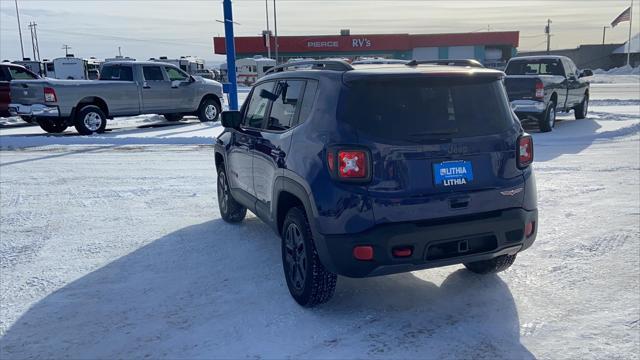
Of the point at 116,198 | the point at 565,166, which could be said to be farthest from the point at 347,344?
the point at 565,166

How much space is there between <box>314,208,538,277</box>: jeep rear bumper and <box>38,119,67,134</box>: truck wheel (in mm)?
14244

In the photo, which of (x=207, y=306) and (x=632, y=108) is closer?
(x=207, y=306)

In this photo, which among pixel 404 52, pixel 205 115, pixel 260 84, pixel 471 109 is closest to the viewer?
pixel 471 109

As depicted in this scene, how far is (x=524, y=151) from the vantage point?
4.02m

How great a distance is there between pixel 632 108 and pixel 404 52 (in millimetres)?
43415

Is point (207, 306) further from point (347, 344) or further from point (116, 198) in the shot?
point (116, 198)

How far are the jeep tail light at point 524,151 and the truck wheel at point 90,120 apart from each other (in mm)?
13579

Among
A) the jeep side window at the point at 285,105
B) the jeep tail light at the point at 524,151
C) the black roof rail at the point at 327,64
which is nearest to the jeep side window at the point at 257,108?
the jeep side window at the point at 285,105

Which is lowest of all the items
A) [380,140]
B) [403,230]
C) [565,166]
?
[565,166]

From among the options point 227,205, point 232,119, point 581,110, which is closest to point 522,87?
point 581,110

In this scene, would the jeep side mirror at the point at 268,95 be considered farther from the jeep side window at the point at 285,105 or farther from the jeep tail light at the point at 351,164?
the jeep tail light at the point at 351,164

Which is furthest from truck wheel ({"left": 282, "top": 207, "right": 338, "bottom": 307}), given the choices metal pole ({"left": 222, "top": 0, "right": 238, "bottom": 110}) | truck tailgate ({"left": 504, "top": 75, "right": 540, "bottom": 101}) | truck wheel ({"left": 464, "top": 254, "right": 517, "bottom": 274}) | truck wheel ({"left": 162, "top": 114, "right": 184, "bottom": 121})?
truck wheel ({"left": 162, "top": 114, "right": 184, "bottom": 121})

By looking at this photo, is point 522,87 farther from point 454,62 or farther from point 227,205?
point 454,62

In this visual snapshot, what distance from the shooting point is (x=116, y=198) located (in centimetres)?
790
